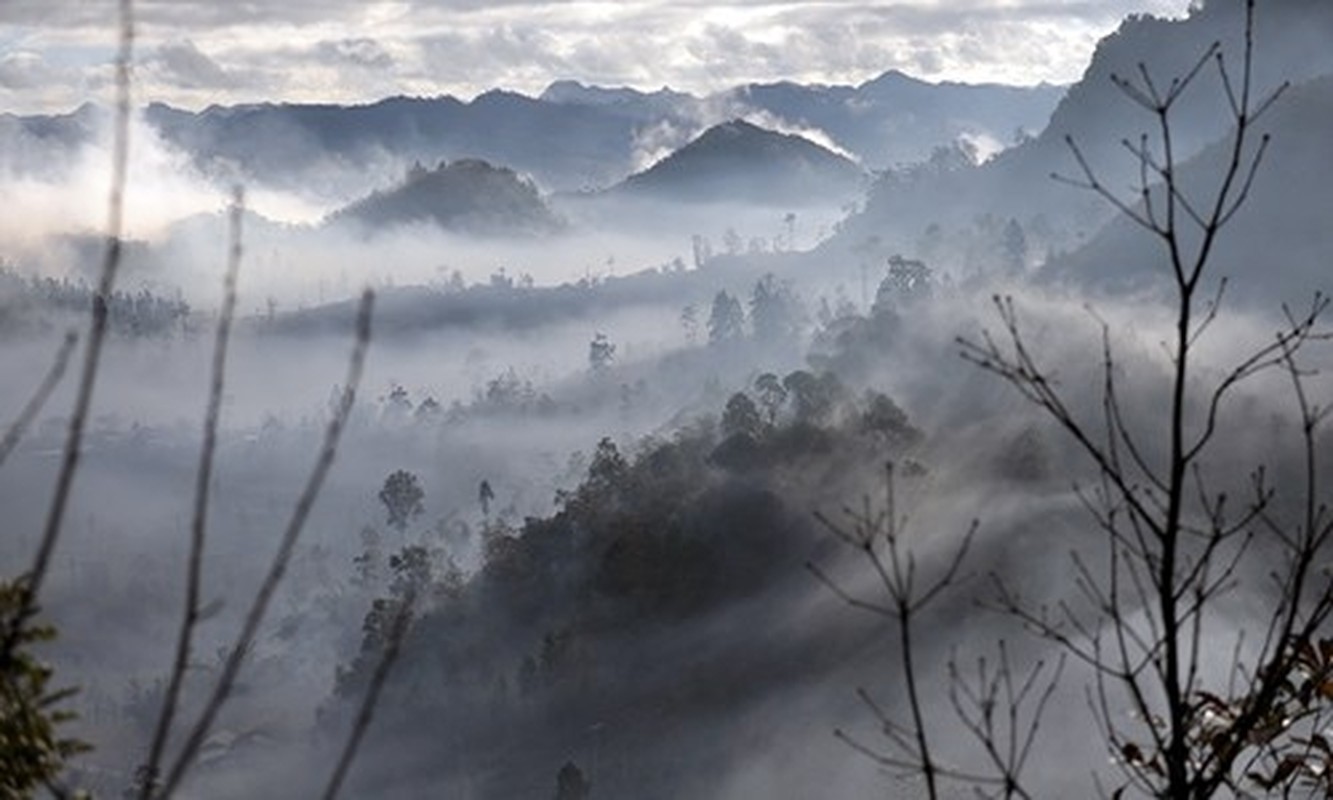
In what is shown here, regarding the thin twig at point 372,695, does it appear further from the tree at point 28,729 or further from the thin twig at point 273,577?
the tree at point 28,729

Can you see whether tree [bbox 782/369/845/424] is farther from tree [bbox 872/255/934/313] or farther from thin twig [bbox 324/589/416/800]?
thin twig [bbox 324/589/416/800]

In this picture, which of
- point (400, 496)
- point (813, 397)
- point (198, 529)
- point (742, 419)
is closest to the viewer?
point (198, 529)

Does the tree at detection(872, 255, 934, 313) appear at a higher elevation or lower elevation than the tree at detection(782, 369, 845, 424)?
higher

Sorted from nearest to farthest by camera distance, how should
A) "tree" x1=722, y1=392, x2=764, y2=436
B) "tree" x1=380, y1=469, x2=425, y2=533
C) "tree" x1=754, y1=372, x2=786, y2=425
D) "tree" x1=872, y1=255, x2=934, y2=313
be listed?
"tree" x1=722, y1=392, x2=764, y2=436
"tree" x1=754, y1=372, x2=786, y2=425
"tree" x1=872, y1=255, x2=934, y2=313
"tree" x1=380, y1=469, x2=425, y2=533

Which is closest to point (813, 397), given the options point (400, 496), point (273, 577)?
point (400, 496)

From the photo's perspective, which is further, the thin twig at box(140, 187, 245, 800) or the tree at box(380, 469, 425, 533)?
the tree at box(380, 469, 425, 533)

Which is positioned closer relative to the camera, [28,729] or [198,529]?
[198,529]

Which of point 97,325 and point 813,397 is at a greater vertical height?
point 813,397

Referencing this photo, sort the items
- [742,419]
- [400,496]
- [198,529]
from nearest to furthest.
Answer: [198,529] < [742,419] < [400,496]

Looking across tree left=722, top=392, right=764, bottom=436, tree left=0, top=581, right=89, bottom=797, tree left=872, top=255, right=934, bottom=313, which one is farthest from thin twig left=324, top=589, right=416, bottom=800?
tree left=872, top=255, right=934, bottom=313

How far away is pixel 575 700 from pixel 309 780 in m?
26.0

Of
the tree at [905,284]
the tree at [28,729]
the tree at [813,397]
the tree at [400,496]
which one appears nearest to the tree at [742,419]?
the tree at [813,397]

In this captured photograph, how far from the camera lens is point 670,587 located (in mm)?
125875

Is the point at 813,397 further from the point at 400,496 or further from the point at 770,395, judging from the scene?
the point at 400,496
